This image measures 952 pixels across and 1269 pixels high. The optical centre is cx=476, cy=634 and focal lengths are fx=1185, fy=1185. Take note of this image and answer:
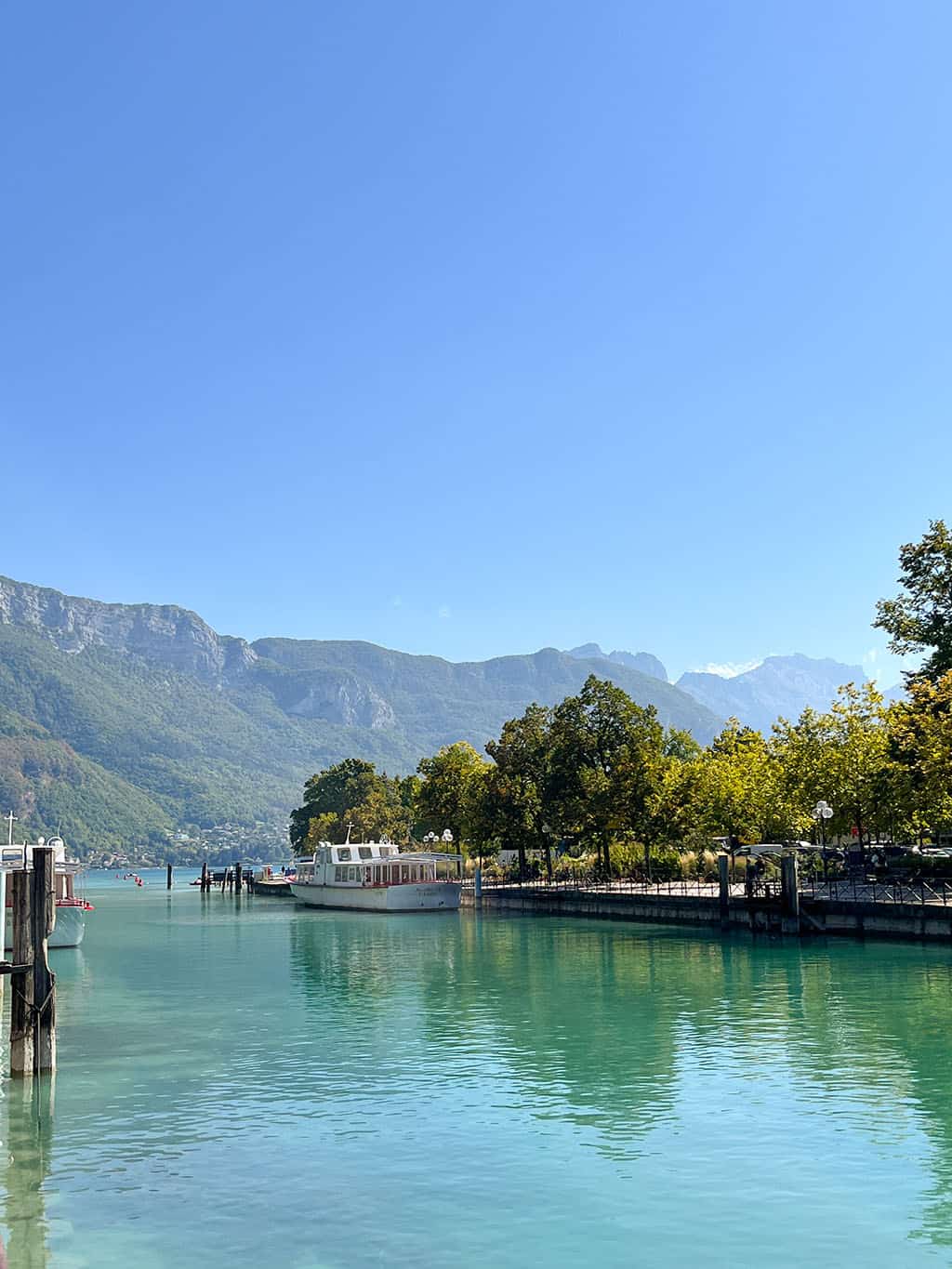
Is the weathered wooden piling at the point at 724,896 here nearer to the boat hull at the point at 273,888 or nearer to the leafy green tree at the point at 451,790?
the leafy green tree at the point at 451,790

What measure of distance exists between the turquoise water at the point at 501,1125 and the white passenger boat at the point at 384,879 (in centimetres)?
4341

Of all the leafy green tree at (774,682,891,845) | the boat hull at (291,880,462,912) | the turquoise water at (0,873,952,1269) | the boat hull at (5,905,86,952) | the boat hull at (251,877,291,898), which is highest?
the leafy green tree at (774,682,891,845)

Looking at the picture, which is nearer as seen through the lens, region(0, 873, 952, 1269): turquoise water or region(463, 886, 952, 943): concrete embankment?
region(0, 873, 952, 1269): turquoise water

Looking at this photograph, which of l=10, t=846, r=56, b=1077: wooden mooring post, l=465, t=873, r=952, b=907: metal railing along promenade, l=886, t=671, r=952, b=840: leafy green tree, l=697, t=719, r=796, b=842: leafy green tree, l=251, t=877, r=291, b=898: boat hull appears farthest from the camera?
l=251, t=877, r=291, b=898: boat hull

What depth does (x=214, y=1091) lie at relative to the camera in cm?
2414

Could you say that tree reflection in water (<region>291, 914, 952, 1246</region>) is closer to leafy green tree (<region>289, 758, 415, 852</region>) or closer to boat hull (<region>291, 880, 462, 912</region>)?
boat hull (<region>291, 880, 462, 912</region>)

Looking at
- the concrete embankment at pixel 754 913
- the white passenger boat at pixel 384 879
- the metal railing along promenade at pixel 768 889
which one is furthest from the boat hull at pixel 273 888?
the concrete embankment at pixel 754 913

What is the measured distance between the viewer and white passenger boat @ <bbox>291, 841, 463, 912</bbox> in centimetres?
8488

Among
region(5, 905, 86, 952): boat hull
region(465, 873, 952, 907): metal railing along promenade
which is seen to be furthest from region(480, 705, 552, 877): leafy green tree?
region(5, 905, 86, 952): boat hull

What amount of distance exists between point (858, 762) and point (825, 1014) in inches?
1230

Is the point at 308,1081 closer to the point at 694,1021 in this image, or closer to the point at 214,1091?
the point at 214,1091

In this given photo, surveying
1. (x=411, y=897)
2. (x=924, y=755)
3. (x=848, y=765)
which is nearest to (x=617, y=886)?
(x=411, y=897)

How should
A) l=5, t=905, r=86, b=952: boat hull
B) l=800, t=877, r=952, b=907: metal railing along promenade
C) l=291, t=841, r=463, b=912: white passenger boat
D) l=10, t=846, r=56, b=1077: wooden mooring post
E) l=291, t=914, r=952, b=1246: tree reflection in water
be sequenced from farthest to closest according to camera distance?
l=291, t=841, r=463, b=912: white passenger boat → l=5, t=905, r=86, b=952: boat hull → l=800, t=877, r=952, b=907: metal railing along promenade → l=10, t=846, r=56, b=1077: wooden mooring post → l=291, t=914, r=952, b=1246: tree reflection in water

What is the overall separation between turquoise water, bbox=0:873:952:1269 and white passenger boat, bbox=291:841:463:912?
43.4 metres
